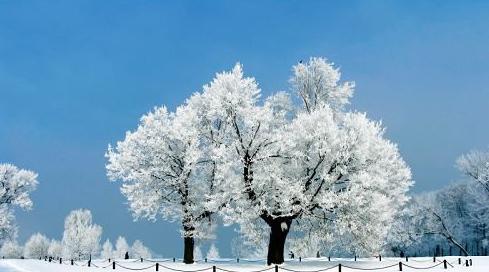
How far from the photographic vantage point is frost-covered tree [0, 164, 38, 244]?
8269 centimetres

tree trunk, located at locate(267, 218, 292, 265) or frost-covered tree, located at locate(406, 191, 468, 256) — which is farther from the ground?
frost-covered tree, located at locate(406, 191, 468, 256)

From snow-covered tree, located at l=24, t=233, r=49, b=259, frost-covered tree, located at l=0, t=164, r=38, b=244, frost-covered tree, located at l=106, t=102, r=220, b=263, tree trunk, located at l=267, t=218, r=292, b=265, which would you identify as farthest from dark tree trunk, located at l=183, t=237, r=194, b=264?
snow-covered tree, located at l=24, t=233, r=49, b=259

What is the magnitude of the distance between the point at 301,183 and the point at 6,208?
5772 centimetres

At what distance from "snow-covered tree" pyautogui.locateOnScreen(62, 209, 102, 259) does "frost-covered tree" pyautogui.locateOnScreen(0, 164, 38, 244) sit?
810 inches

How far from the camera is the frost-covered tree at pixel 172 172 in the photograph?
4534 centimetres

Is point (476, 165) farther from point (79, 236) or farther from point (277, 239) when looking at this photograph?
point (79, 236)

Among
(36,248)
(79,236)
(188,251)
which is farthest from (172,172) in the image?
(36,248)

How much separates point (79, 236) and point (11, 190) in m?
24.2

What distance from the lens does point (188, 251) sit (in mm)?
46750

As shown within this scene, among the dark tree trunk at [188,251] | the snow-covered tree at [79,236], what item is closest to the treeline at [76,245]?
the snow-covered tree at [79,236]

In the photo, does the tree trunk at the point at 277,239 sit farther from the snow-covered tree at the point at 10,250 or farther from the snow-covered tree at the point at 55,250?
the snow-covered tree at the point at 10,250

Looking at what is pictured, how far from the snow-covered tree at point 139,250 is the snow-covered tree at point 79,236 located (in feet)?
70.7

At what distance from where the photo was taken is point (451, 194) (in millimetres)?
95500

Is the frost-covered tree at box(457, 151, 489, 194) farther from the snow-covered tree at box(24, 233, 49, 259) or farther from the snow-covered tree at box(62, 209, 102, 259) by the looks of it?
the snow-covered tree at box(24, 233, 49, 259)
